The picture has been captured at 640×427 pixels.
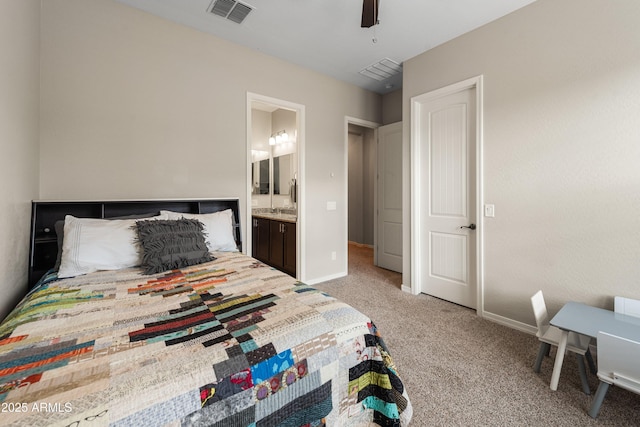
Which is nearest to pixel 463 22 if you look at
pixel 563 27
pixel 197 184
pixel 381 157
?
pixel 563 27

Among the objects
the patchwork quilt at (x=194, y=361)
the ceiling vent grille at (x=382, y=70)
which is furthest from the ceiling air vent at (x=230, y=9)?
the patchwork quilt at (x=194, y=361)

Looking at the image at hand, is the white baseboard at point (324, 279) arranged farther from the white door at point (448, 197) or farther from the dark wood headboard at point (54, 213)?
the dark wood headboard at point (54, 213)

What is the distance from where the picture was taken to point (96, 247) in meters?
1.79

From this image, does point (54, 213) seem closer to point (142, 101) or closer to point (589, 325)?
point (142, 101)

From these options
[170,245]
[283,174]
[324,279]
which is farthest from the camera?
[283,174]

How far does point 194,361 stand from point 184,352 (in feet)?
0.24

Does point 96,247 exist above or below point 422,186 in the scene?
below

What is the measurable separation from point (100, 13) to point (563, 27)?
150 inches

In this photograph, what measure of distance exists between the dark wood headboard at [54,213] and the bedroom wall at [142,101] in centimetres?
9

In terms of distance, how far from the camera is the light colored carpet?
1.48 metres

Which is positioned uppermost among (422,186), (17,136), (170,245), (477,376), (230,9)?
(230,9)

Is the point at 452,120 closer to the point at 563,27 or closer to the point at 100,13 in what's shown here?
the point at 563,27

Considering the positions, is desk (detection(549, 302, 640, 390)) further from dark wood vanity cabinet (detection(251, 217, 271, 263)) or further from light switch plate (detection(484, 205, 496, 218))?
dark wood vanity cabinet (detection(251, 217, 271, 263))

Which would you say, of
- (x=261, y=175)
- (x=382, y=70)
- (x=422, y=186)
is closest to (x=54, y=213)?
(x=261, y=175)
